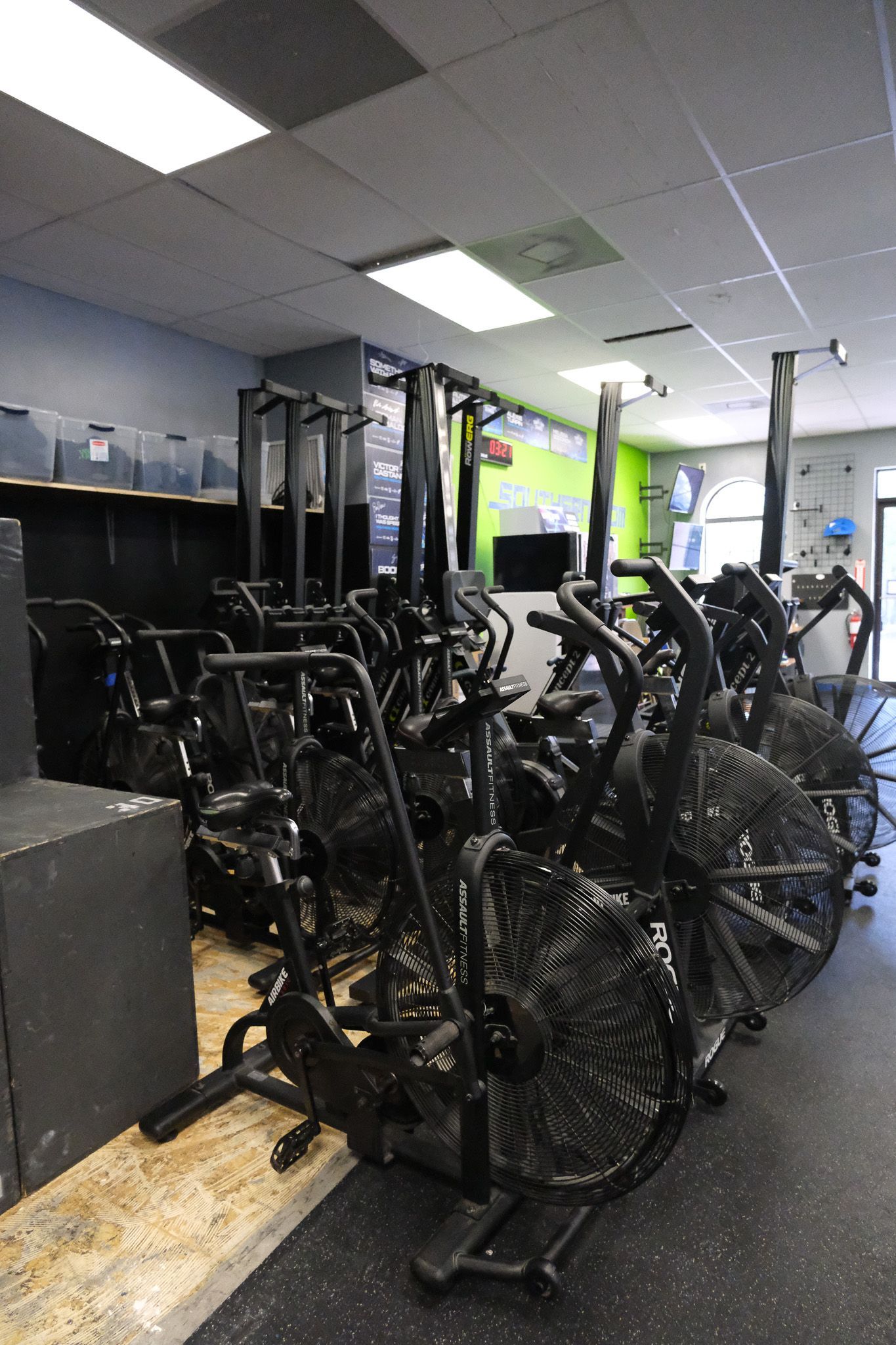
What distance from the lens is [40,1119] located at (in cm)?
125

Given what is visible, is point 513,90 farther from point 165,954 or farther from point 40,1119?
point 40,1119

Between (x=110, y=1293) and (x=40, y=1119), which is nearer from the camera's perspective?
(x=40, y=1119)

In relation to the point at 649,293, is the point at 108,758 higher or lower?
lower

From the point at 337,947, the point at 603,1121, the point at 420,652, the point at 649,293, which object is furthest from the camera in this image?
the point at 649,293

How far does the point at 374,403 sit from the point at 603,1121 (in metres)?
5.00

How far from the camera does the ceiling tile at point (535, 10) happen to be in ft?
7.65

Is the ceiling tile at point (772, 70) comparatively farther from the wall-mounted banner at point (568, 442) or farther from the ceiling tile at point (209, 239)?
the wall-mounted banner at point (568, 442)

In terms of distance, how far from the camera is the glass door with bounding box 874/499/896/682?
347 inches

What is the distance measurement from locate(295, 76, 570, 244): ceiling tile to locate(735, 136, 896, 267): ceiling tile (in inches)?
36.6

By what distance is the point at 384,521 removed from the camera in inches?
221

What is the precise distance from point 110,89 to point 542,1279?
3683mm

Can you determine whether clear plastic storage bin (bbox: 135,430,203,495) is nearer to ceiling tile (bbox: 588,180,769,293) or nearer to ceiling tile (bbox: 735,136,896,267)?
ceiling tile (bbox: 588,180,769,293)

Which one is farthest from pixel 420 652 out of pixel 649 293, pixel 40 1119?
A: pixel 649 293

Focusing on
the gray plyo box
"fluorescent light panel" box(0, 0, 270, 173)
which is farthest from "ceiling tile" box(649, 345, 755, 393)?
the gray plyo box
